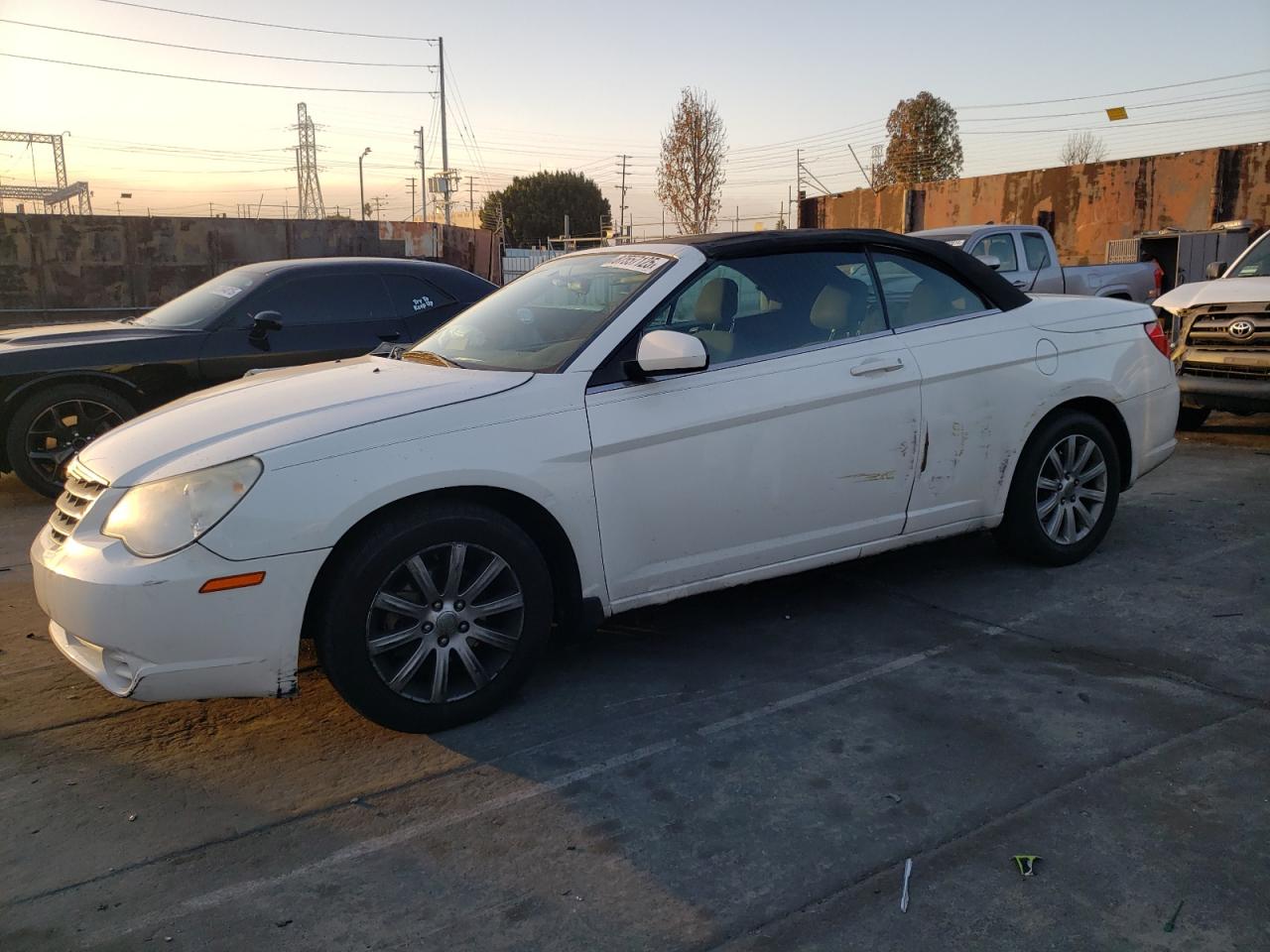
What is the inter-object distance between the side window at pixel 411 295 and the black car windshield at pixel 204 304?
0.99 m

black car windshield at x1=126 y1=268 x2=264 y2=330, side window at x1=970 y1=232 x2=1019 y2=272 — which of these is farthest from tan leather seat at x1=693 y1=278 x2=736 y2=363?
side window at x1=970 y1=232 x2=1019 y2=272

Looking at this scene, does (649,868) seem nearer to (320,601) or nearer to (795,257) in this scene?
(320,601)

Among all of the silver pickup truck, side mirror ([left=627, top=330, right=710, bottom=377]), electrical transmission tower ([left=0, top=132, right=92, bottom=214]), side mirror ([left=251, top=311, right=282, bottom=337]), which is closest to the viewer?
side mirror ([left=627, top=330, right=710, bottom=377])

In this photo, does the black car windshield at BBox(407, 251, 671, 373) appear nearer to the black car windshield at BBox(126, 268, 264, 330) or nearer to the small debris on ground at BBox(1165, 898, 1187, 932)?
the small debris on ground at BBox(1165, 898, 1187, 932)

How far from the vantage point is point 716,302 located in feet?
13.6

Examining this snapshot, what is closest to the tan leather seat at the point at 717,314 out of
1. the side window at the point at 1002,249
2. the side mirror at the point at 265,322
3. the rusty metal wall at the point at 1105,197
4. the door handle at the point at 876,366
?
the door handle at the point at 876,366

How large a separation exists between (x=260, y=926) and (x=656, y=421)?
2.04m

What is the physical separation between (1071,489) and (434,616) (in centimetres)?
322

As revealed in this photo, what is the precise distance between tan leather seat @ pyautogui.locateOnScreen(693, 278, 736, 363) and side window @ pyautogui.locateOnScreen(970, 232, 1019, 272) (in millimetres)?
8763

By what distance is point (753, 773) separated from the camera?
10.3 feet

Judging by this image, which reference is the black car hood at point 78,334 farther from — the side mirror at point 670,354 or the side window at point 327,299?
the side mirror at point 670,354

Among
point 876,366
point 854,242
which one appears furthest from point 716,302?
point 854,242

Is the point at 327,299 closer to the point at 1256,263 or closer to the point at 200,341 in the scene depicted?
the point at 200,341

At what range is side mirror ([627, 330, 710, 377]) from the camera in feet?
11.9
